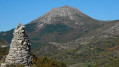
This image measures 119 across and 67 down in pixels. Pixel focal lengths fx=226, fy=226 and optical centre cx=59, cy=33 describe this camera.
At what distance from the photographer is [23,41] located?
23.3 meters

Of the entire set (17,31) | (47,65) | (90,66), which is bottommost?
(90,66)

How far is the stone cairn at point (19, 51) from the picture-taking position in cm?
2281

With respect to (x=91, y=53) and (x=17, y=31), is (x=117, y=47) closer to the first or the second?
(x=91, y=53)

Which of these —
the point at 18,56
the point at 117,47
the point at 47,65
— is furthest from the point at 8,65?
the point at 117,47

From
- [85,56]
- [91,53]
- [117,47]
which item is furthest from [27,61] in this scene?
[117,47]

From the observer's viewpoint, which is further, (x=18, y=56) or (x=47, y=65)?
(x=47, y=65)

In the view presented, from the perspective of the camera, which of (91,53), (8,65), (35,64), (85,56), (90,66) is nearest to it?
(8,65)

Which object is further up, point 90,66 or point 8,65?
point 8,65

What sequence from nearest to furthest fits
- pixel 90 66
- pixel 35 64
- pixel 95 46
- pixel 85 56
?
pixel 35 64, pixel 90 66, pixel 85 56, pixel 95 46

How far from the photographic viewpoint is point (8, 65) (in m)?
22.6

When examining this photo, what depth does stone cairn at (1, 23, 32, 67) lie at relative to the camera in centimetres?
2281

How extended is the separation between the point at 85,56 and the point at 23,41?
148m

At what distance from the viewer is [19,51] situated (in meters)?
22.9

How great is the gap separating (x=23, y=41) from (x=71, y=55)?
152 m
